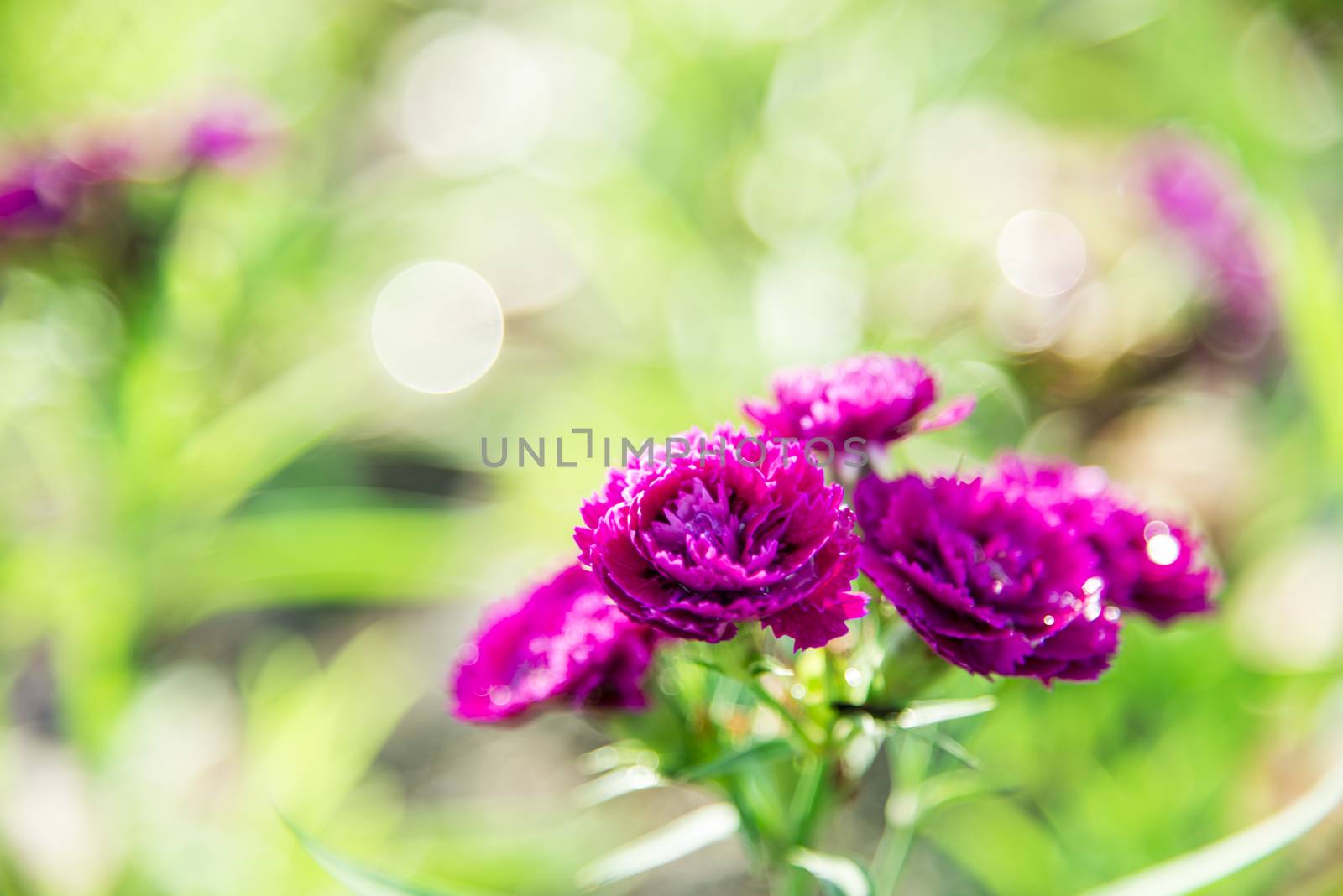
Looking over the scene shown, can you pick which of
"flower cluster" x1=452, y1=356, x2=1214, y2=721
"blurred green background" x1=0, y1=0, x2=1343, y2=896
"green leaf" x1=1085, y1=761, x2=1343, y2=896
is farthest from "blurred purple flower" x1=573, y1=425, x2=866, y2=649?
"blurred green background" x1=0, y1=0, x2=1343, y2=896

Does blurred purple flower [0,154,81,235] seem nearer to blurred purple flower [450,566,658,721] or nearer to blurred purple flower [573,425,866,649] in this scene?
blurred purple flower [450,566,658,721]

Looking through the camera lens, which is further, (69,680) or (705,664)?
(69,680)

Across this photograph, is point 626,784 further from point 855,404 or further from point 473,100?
point 473,100

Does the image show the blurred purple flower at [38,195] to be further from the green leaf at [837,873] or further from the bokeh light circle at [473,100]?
the bokeh light circle at [473,100]

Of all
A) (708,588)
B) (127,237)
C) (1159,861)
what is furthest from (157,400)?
(1159,861)

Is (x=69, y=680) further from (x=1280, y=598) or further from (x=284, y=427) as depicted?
(x=1280, y=598)

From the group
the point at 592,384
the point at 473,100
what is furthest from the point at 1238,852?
the point at 473,100
